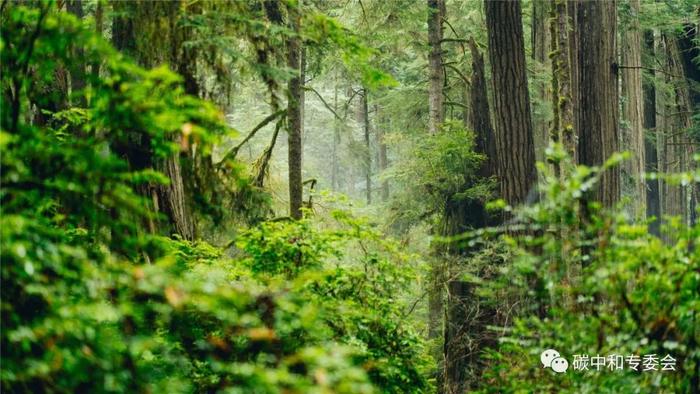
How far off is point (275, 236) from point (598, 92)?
6.70 meters

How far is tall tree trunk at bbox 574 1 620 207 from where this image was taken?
38.2 ft

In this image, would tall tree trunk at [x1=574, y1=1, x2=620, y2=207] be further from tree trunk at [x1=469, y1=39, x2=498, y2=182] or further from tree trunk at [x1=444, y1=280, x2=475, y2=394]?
tree trunk at [x1=444, y1=280, x2=475, y2=394]

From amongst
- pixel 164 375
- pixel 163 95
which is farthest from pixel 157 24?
pixel 164 375

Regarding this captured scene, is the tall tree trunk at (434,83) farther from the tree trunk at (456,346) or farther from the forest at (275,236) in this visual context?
the tree trunk at (456,346)

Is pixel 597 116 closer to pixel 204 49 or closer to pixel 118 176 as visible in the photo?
pixel 204 49

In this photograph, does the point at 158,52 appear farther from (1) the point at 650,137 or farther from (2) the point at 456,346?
(1) the point at 650,137

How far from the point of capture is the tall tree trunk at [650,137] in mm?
28452

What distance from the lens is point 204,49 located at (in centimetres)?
632

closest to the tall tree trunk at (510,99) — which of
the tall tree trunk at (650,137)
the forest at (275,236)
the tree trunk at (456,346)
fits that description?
the forest at (275,236)

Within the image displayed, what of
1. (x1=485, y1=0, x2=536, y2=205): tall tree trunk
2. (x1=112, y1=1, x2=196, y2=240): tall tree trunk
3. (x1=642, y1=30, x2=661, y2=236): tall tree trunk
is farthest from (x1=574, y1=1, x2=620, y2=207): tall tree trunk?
(x1=642, y1=30, x2=661, y2=236): tall tree trunk

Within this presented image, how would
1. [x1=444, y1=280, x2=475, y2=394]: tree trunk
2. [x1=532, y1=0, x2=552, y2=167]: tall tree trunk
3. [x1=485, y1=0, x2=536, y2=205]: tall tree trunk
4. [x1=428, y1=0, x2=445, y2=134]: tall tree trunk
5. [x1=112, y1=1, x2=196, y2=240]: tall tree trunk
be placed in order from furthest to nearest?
[x1=532, y1=0, x2=552, y2=167]: tall tree trunk < [x1=428, y1=0, x2=445, y2=134]: tall tree trunk < [x1=485, y1=0, x2=536, y2=205]: tall tree trunk < [x1=444, y1=280, x2=475, y2=394]: tree trunk < [x1=112, y1=1, x2=196, y2=240]: tall tree trunk

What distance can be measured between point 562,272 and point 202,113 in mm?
2509

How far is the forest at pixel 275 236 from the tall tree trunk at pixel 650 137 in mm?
15894

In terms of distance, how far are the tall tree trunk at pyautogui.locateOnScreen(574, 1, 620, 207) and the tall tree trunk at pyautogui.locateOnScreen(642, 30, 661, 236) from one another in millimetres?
16375
